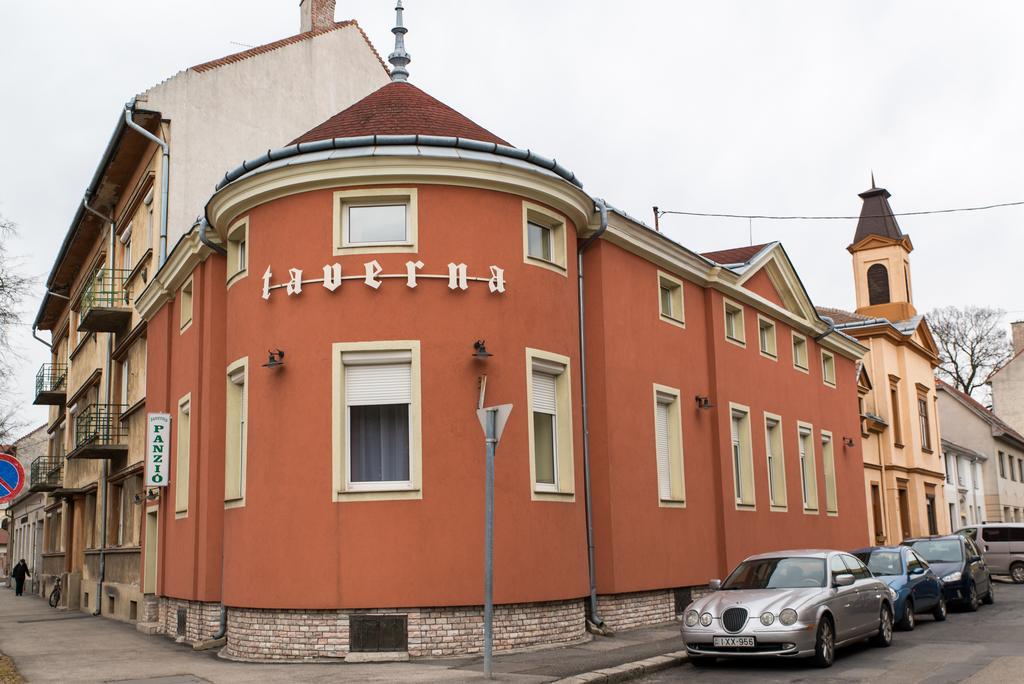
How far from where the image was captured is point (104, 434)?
2573 cm

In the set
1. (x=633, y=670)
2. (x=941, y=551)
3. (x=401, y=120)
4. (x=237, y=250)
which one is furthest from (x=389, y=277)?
(x=941, y=551)

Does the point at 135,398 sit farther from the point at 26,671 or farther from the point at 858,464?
the point at 858,464

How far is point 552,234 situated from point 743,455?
871 centimetres

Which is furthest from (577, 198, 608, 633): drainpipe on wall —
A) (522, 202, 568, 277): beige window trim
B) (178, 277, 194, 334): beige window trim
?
(178, 277, 194, 334): beige window trim

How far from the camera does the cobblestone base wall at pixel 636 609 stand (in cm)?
1716

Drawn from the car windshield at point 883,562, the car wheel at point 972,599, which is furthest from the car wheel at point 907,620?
the car wheel at point 972,599

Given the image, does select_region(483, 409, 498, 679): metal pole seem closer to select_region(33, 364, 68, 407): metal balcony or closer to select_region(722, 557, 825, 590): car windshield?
select_region(722, 557, 825, 590): car windshield

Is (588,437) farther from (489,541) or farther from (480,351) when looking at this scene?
(489,541)

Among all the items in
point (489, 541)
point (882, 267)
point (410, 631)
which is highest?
point (882, 267)

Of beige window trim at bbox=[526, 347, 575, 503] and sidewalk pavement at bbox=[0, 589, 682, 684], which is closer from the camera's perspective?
sidewalk pavement at bbox=[0, 589, 682, 684]

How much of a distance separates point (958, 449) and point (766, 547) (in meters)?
31.6

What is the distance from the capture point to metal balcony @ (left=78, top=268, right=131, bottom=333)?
2506cm

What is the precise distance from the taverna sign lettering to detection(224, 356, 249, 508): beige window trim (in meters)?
1.60

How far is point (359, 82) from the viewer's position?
89.6ft
